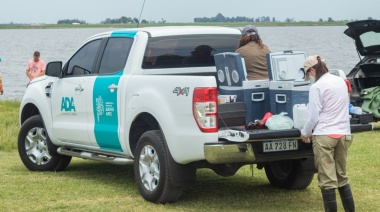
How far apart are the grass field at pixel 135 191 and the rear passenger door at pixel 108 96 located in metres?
0.56

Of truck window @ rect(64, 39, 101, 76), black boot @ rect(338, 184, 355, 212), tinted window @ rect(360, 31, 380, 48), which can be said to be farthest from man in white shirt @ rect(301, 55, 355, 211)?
tinted window @ rect(360, 31, 380, 48)

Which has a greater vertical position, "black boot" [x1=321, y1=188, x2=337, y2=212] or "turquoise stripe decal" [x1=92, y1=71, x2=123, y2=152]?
"turquoise stripe decal" [x1=92, y1=71, x2=123, y2=152]

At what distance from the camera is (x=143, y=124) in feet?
32.1

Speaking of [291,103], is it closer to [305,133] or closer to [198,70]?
[305,133]

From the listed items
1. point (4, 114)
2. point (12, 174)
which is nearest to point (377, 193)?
point (12, 174)

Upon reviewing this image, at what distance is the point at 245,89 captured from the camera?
9.05 m

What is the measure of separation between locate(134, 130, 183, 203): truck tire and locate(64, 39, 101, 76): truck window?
166 centimetres

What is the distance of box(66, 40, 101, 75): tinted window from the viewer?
10828 millimetres

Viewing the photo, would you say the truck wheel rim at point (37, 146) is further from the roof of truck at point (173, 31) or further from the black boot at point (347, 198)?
the black boot at point (347, 198)

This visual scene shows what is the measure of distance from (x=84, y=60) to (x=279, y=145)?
3.12 meters

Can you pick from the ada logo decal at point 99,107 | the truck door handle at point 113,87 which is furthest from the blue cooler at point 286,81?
the ada logo decal at point 99,107

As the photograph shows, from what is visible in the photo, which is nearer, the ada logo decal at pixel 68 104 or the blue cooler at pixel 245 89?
the blue cooler at pixel 245 89

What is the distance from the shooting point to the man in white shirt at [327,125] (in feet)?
27.1

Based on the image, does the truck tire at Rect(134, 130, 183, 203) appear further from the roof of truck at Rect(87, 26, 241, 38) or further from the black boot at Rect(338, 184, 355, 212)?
the black boot at Rect(338, 184, 355, 212)
